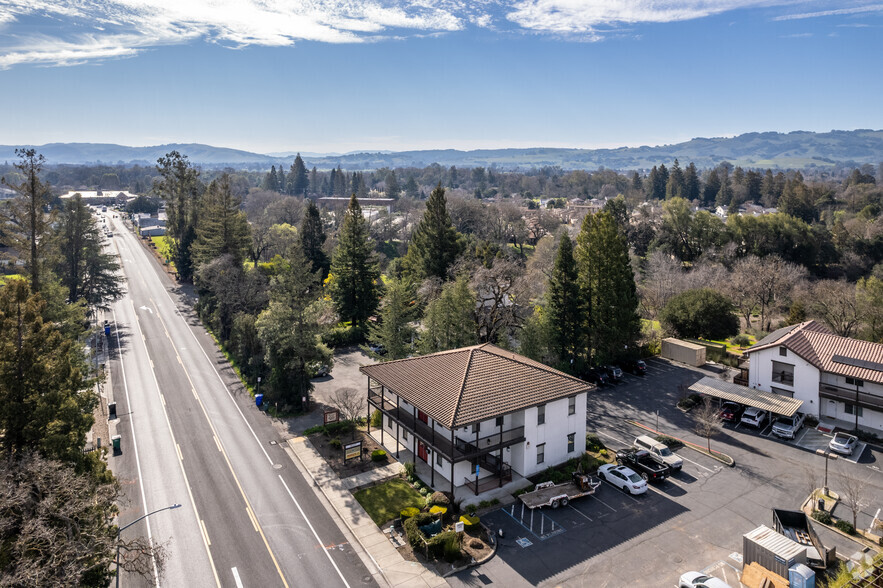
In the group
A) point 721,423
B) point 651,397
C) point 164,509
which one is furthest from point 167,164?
point 721,423

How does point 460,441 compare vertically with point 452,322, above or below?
below

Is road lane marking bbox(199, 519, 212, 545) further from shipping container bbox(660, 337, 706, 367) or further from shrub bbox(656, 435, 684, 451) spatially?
shipping container bbox(660, 337, 706, 367)

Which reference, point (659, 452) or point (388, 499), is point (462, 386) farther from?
point (659, 452)

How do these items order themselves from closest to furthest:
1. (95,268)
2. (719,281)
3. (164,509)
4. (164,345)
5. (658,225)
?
(164,509)
(164,345)
(95,268)
(719,281)
(658,225)

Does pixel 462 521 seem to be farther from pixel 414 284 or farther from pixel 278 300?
pixel 414 284

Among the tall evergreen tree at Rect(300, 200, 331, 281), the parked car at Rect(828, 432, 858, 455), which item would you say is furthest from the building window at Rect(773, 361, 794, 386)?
the tall evergreen tree at Rect(300, 200, 331, 281)

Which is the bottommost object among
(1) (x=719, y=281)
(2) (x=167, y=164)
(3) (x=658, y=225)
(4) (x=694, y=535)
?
(4) (x=694, y=535)

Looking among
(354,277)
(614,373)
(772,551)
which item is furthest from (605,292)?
(354,277)
